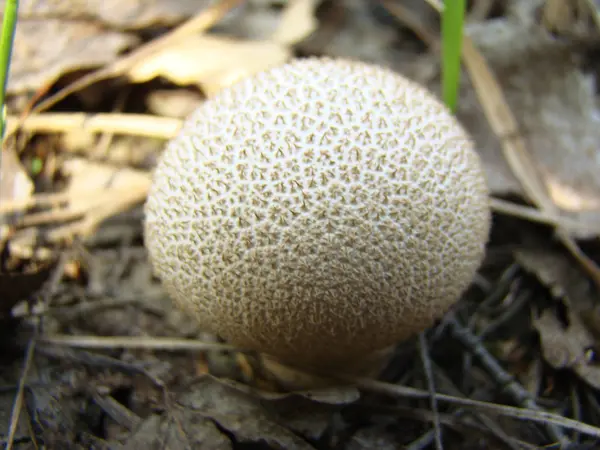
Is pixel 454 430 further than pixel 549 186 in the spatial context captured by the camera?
No

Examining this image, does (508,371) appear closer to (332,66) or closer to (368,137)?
(368,137)

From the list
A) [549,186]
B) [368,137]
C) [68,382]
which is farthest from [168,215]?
[549,186]

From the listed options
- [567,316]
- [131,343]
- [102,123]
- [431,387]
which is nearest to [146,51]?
[102,123]

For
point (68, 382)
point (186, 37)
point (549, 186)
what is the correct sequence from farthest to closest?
point (186, 37) < point (549, 186) < point (68, 382)

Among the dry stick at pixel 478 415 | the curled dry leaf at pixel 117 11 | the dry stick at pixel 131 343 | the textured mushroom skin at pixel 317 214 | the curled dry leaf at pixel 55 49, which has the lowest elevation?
the dry stick at pixel 478 415

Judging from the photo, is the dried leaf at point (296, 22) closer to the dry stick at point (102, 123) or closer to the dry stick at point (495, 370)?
the dry stick at point (102, 123)

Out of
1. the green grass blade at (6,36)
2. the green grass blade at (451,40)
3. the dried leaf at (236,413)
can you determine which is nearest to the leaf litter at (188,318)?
the dried leaf at (236,413)
